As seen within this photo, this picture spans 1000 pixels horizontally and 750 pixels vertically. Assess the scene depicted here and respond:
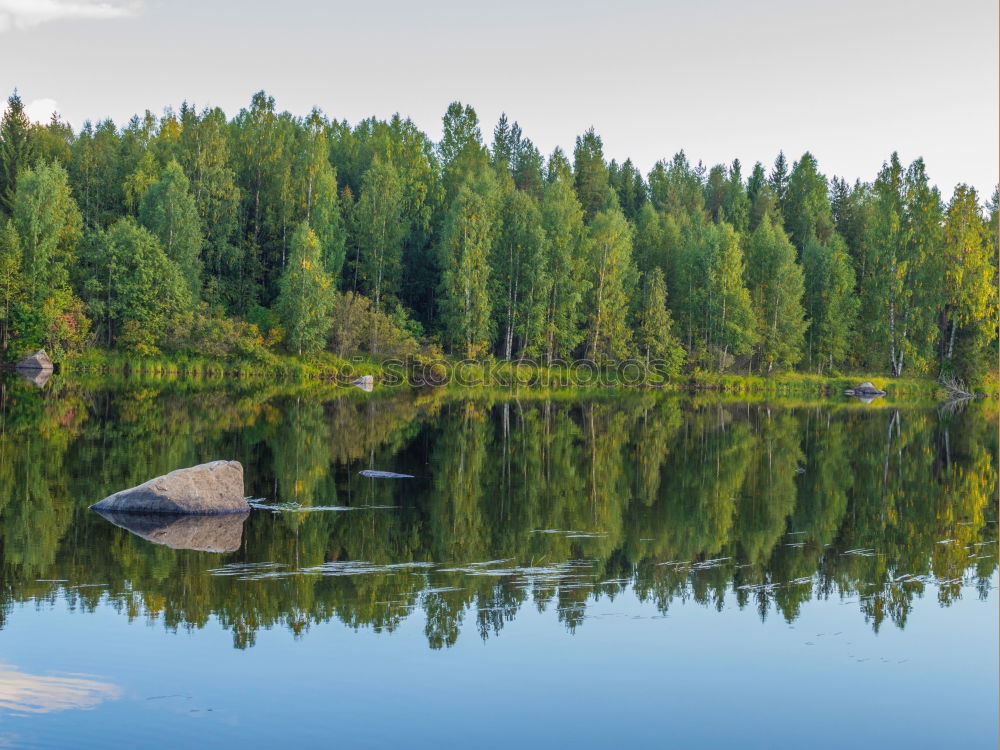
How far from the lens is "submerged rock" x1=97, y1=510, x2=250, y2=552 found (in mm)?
14688

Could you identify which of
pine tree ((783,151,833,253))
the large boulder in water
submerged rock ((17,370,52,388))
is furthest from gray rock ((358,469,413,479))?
pine tree ((783,151,833,253))

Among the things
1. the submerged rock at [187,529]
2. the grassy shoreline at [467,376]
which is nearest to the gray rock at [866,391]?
the grassy shoreline at [467,376]

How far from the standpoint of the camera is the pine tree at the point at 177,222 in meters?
71.1

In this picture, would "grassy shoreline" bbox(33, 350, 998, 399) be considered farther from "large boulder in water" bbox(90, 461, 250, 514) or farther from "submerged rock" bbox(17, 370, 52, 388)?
"large boulder in water" bbox(90, 461, 250, 514)

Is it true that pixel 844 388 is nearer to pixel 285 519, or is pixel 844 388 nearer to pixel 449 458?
pixel 449 458

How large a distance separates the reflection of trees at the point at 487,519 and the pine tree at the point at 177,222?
36.8 meters

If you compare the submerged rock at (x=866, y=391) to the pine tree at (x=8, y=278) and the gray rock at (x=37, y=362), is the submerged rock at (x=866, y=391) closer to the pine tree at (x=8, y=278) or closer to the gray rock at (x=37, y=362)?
the gray rock at (x=37, y=362)

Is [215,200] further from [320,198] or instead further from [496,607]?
[496,607]

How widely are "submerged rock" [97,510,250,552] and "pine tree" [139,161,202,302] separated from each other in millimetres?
57162

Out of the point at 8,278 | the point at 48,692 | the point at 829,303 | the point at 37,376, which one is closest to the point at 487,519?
the point at 48,692

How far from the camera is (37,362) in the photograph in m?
61.2

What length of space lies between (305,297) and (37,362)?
60.3 ft

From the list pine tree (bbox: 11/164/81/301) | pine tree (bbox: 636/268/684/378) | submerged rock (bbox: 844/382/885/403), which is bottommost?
submerged rock (bbox: 844/382/885/403)

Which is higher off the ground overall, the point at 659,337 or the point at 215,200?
the point at 215,200
